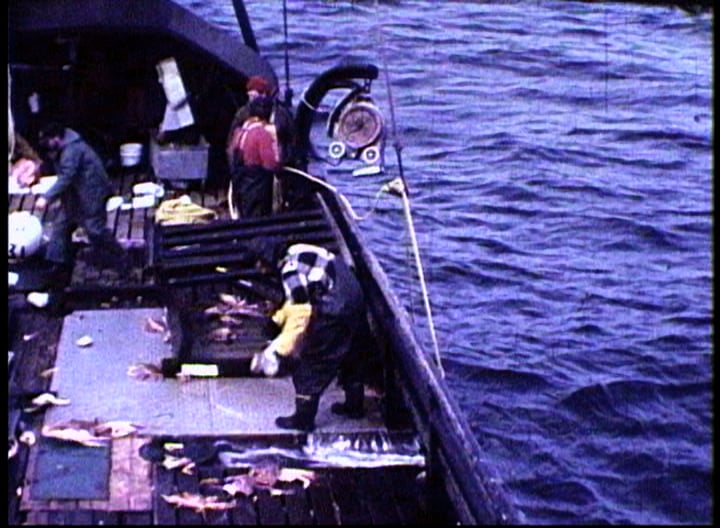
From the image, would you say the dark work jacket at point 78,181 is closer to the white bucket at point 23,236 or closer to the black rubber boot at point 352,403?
the white bucket at point 23,236

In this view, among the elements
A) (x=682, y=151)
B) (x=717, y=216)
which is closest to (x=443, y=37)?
(x=682, y=151)

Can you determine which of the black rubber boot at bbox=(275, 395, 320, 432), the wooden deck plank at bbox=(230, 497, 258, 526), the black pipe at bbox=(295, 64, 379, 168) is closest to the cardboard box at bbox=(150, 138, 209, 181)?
the black pipe at bbox=(295, 64, 379, 168)

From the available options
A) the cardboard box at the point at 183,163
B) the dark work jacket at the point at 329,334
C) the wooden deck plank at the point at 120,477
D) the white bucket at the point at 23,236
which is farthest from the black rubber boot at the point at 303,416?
the cardboard box at the point at 183,163

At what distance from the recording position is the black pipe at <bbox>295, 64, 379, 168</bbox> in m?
17.6

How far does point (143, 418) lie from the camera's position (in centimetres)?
1318

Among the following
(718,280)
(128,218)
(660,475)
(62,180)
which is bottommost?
(660,475)

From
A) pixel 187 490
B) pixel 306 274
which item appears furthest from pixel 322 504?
pixel 306 274

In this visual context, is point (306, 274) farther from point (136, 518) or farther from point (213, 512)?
point (136, 518)

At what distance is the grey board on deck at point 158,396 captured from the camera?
13.1 m

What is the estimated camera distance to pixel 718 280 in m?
9.65

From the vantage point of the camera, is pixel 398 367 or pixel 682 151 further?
pixel 682 151

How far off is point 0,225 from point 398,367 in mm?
3753

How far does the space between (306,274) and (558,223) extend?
46.5 ft

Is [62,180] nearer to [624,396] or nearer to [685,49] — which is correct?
[624,396]
